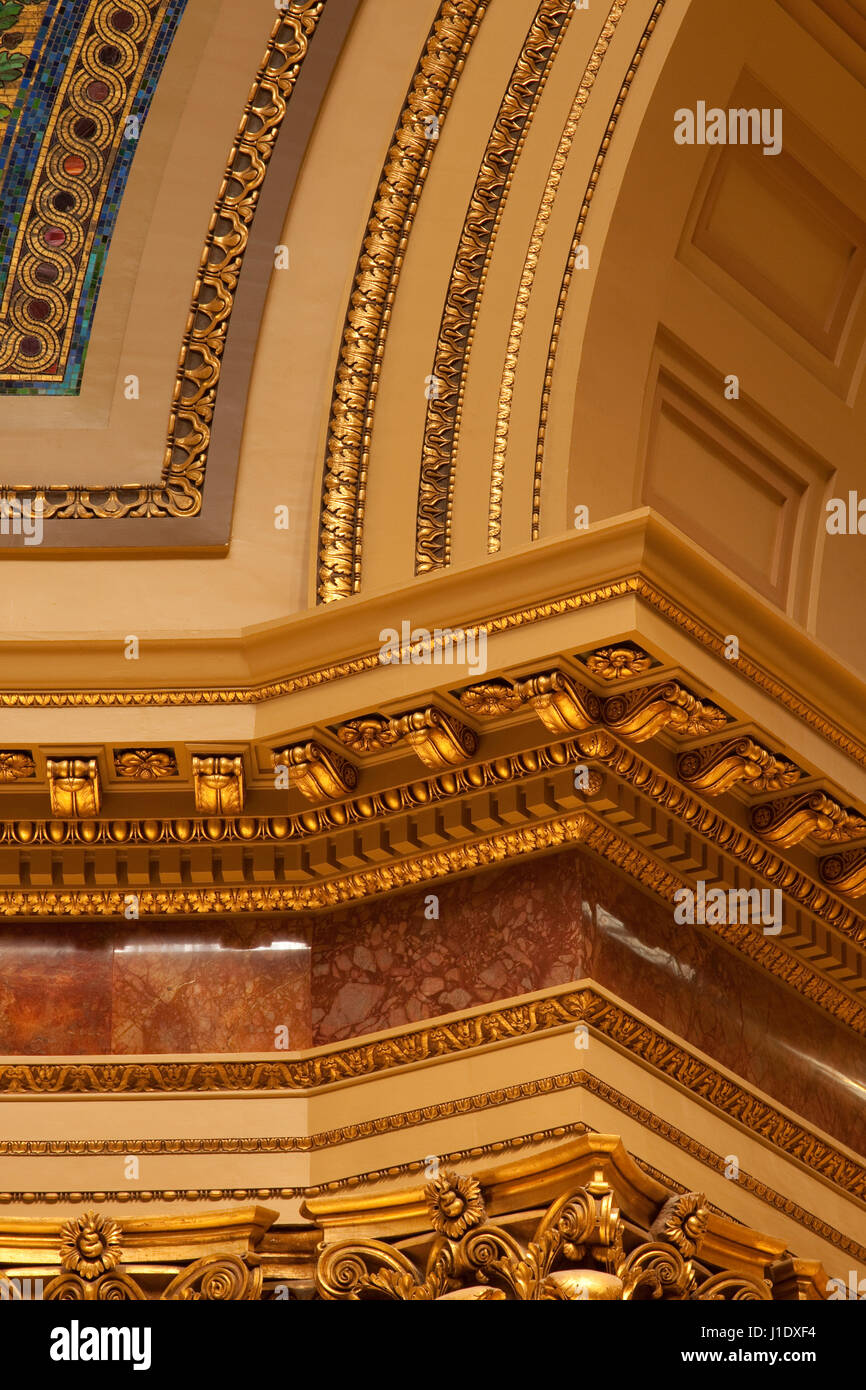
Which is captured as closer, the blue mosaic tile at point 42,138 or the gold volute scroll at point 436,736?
the gold volute scroll at point 436,736

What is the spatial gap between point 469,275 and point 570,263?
324 millimetres

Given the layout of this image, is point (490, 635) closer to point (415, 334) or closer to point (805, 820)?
point (805, 820)

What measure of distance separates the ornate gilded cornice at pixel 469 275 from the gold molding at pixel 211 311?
715 millimetres

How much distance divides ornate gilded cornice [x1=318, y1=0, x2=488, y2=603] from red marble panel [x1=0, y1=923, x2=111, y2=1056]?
1187 millimetres

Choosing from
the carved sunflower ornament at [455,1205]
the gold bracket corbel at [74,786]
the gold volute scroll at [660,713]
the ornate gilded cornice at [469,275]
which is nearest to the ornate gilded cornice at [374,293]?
the ornate gilded cornice at [469,275]

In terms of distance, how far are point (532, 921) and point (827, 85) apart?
3015 millimetres

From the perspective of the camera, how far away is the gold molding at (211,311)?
21.5ft

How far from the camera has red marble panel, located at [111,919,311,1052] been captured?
A: 5.82m

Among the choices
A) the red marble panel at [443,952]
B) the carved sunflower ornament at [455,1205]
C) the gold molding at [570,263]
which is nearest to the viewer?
the carved sunflower ornament at [455,1205]

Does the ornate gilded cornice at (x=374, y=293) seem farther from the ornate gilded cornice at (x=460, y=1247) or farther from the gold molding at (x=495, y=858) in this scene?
the ornate gilded cornice at (x=460, y=1247)


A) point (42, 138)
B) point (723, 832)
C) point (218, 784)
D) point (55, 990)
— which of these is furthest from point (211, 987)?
point (42, 138)

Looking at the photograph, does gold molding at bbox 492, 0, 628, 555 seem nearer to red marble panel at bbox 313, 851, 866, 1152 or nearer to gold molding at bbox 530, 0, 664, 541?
gold molding at bbox 530, 0, 664, 541

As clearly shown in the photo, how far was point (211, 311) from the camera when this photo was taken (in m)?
6.75

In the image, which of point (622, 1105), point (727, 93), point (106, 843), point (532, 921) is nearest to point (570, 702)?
point (532, 921)
